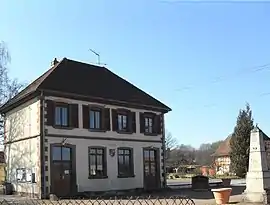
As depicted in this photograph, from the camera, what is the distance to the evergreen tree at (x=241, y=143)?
56.8 meters

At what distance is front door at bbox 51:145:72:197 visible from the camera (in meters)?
28.4

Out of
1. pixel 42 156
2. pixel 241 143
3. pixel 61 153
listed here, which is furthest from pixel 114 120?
pixel 241 143

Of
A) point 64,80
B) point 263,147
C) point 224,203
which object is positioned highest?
point 64,80

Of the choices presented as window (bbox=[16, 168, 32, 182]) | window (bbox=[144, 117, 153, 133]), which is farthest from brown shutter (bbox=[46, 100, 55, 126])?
window (bbox=[144, 117, 153, 133])

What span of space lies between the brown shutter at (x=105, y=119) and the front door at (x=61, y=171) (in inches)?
139

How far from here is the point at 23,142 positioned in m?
31.0

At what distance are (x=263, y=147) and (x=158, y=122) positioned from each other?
16.7 meters

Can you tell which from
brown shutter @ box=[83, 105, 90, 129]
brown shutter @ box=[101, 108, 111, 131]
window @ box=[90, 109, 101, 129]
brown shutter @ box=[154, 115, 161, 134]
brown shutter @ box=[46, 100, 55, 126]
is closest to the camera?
brown shutter @ box=[46, 100, 55, 126]

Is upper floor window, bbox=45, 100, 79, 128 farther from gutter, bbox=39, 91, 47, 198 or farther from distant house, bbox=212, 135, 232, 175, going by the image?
distant house, bbox=212, 135, 232, 175

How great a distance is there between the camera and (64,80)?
1231 inches

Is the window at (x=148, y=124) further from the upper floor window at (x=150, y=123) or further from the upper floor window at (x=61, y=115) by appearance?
the upper floor window at (x=61, y=115)

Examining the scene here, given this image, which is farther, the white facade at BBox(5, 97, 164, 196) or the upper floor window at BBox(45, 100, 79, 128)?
the upper floor window at BBox(45, 100, 79, 128)

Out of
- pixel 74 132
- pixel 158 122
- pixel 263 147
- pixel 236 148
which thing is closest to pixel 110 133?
pixel 74 132

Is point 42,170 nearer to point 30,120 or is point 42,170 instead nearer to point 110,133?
point 30,120
